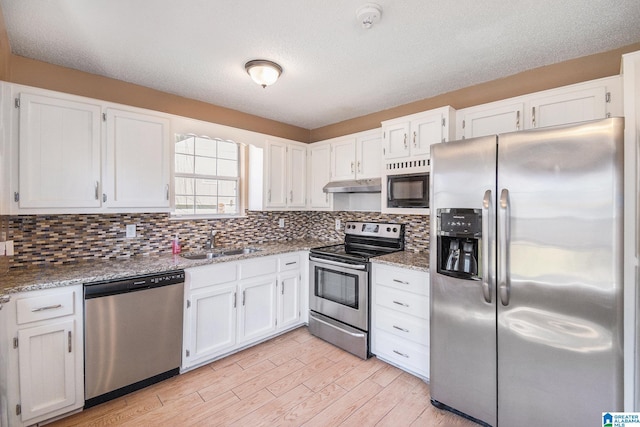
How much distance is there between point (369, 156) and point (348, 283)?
4.77 feet

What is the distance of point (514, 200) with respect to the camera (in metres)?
1.71

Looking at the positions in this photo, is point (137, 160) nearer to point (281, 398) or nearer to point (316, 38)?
point (316, 38)

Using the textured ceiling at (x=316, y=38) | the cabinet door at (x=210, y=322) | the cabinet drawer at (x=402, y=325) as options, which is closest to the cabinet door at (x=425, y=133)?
the textured ceiling at (x=316, y=38)

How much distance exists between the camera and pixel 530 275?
1.66 metres

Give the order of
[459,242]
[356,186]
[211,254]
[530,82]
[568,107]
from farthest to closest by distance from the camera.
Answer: [356,186] → [211,254] → [530,82] → [568,107] → [459,242]

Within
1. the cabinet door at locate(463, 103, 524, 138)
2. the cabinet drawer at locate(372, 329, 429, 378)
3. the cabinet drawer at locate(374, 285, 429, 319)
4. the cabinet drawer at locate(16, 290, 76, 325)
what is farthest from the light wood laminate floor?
the cabinet door at locate(463, 103, 524, 138)

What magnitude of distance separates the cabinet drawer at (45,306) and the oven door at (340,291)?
2.10m

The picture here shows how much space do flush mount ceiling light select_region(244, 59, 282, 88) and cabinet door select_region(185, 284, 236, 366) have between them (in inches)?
73.4

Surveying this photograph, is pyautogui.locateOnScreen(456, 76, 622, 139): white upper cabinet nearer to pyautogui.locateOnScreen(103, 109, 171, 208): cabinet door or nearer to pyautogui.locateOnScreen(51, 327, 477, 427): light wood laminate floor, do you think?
pyautogui.locateOnScreen(51, 327, 477, 427): light wood laminate floor

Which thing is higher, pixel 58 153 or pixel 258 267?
pixel 58 153

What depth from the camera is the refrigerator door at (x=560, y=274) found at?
1.46 m

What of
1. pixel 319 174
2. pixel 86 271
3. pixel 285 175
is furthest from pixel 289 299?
pixel 86 271

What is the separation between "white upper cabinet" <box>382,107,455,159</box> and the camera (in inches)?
101

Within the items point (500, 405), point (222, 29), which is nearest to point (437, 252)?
point (500, 405)
